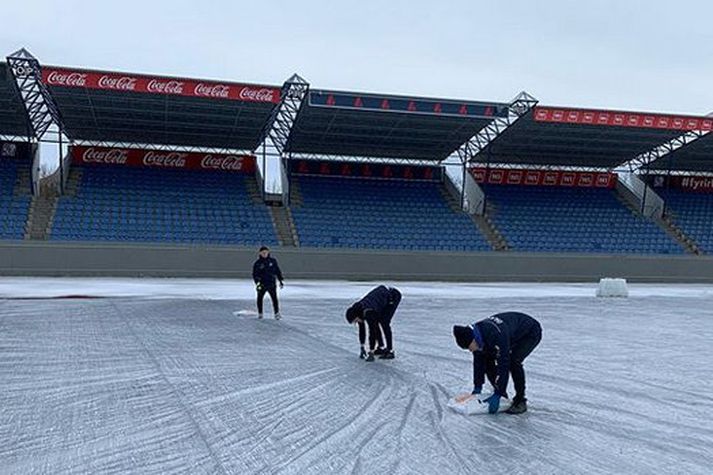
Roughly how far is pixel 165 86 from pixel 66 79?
4.06 m

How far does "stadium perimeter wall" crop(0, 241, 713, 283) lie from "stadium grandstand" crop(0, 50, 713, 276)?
1.17 m

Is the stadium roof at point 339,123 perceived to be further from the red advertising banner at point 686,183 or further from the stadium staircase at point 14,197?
the red advertising banner at point 686,183

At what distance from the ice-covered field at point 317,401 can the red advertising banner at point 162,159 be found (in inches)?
968

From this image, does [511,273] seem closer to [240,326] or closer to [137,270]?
[137,270]

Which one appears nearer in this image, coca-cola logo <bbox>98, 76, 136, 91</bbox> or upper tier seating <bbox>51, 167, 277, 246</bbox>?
coca-cola logo <bbox>98, 76, 136, 91</bbox>

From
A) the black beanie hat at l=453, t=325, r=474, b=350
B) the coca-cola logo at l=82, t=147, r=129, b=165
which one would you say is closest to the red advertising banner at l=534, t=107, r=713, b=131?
the coca-cola logo at l=82, t=147, r=129, b=165

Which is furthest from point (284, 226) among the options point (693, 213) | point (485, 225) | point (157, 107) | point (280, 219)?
point (693, 213)

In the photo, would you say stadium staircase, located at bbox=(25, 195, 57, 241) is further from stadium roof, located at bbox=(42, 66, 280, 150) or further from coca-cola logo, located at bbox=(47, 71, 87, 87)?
coca-cola logo, located at bbox=(47, 71, 87, 87)

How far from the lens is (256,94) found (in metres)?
30.8

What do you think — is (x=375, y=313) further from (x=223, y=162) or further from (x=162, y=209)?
(x=223, y=162)

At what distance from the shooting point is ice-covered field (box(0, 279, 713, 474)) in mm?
5730

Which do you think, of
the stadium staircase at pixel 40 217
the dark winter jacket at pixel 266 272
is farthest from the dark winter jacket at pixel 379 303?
the stadium staircase at pixel 40 217

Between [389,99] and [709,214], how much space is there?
25.3 metres

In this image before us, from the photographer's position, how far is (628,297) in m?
25.5
